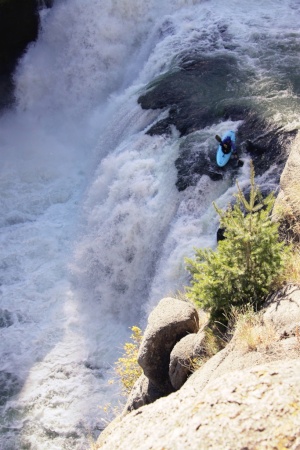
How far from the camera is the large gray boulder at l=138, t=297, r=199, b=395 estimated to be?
5211mm

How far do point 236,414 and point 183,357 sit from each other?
2232 millimetres

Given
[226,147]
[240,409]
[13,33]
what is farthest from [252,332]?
[13,33]

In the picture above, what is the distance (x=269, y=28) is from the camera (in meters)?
A: 13.4

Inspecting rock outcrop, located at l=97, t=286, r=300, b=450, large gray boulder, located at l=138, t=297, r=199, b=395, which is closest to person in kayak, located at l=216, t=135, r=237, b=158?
large gray boulder, located at l=138, t=297, r=199, b=395

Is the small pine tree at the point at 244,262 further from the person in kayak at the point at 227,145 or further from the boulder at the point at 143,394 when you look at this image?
the person in kayak at the point at 227,145

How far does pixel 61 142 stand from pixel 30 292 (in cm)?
592

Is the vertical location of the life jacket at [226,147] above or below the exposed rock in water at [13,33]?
below

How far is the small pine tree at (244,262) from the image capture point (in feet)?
14.6

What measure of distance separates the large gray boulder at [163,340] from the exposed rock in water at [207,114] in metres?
4.40

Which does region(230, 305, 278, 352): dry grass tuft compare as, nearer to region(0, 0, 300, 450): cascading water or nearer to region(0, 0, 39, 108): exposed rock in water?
region(0, 0, 300, 450): cascading water

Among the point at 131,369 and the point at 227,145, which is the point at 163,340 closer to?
the point at 131,369

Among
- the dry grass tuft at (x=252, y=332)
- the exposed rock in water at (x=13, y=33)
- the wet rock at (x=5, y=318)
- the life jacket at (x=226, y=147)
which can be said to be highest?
the exposed rock in water at (x=13, y=33)

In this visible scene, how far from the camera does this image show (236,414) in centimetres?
261

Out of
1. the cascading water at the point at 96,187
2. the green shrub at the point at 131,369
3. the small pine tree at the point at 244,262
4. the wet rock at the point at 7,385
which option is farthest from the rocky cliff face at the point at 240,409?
the wet rock at the point at 7,385
